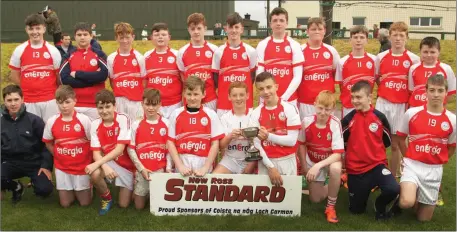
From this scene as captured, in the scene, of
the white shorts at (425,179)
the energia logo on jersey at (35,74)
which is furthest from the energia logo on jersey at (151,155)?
the white shorts at (425,179)

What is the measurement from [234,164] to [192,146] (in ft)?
1.69

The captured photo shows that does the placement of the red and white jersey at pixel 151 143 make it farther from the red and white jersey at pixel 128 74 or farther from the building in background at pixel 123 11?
the building in background at pixel 123 11

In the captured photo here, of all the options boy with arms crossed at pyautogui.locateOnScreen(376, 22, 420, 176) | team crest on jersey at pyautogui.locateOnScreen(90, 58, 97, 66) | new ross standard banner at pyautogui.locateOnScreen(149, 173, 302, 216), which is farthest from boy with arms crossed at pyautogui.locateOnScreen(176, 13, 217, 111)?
boy with arms crossed at pyautogui.locateOnScreen(376, 22, 420, 176)

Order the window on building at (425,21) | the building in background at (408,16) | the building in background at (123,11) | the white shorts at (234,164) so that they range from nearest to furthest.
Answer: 1. the white shorts at (234,164)
2. the building in background at (123,11)
3. the building in background at (408,16)
4. the window on building at (425,21)

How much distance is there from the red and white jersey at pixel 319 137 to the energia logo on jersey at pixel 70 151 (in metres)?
2.36

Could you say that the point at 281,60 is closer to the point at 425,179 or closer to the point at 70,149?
the point at 425,179

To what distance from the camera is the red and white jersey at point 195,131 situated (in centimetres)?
465

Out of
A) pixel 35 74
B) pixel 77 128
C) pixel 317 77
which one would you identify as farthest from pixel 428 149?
pixel 35 74

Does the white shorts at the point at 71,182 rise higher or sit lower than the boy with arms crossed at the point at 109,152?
lower

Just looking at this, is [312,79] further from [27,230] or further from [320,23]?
[27,230]

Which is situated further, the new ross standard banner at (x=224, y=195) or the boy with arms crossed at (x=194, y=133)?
the boy with arms crossed at (x=194, y=133)

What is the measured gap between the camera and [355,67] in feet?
18.1

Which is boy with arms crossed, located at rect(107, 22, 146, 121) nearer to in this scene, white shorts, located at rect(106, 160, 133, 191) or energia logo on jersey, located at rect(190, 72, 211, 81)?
energia logo on jersey, located at rect(190, 72, 211, 81)

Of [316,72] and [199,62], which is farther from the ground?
[199,62]
